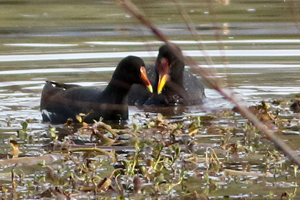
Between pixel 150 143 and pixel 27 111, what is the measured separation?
2408 mm

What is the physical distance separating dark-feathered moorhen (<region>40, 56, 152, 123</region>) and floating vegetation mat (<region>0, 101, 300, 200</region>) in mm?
499

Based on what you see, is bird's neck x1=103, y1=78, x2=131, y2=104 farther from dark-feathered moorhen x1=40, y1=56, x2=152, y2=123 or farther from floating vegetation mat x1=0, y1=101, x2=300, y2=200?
floating vegetation mat x1=0, y1=101, x2=300, y2=200

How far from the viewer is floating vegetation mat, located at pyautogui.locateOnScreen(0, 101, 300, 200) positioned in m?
5.19

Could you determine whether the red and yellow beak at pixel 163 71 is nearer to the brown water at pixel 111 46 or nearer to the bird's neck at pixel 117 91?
the brown water at pixel 111 46

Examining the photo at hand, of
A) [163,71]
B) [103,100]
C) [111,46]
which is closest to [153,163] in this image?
[103,100]

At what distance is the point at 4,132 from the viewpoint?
7.34 m

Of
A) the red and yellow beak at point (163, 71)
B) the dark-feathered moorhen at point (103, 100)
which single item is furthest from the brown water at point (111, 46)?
the red and yellow beak at point (163, 71)

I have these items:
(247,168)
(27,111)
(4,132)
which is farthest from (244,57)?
(247,168)

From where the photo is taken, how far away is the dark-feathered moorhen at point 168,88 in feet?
30.5

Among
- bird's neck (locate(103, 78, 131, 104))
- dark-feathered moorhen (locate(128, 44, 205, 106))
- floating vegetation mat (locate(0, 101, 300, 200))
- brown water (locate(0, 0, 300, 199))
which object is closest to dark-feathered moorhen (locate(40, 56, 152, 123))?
bird's neck (locate(103, 78, 131, 104))

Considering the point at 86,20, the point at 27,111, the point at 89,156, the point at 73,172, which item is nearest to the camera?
the point at 73,172

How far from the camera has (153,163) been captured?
18.4 feet

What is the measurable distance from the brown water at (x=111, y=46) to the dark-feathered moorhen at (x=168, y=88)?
0.76 ft

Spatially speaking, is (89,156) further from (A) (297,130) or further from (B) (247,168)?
(A) (297,130)
